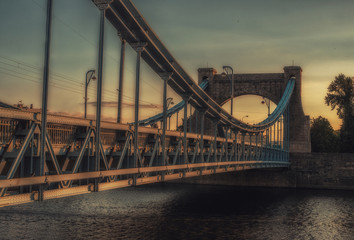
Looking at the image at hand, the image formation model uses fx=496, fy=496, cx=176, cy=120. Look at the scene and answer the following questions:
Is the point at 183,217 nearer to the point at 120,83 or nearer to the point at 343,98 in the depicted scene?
the point at 120,83

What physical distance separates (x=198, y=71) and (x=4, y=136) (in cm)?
6300

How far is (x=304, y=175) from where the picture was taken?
2453 inches

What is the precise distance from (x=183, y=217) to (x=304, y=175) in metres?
29.6

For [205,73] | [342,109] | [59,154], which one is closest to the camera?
[59,154]

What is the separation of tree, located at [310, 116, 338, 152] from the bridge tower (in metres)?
19.1

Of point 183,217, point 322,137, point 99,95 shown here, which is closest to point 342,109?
point 322,137

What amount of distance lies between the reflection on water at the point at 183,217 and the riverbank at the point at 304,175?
5992 millimetres

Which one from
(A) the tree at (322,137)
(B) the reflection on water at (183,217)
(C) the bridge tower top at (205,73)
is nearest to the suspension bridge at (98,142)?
(B) the reflection on water at (183,217)

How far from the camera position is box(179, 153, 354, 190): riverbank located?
60.7 metres

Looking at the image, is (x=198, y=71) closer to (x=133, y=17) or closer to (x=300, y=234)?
(x=300, y=234)

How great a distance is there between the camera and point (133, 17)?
18031 millimetres

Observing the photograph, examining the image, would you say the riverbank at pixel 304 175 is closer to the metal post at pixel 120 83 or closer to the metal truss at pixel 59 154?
the metal truss at pixel 59 154

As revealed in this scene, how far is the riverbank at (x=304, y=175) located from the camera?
60688 millimetres

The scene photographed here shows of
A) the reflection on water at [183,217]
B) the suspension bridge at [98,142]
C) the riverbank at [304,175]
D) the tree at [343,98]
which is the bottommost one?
the reflection on water at [183,217]
